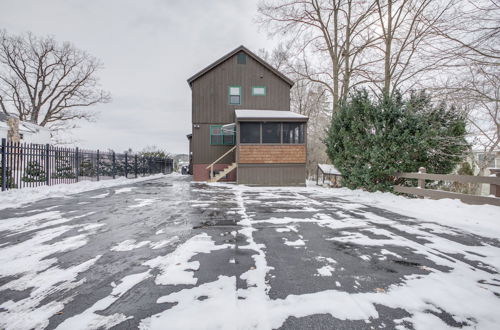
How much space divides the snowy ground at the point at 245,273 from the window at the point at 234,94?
1254 cm

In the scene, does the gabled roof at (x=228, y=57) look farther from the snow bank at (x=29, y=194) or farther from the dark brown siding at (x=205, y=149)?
the snow bank at (x=29, y=194)

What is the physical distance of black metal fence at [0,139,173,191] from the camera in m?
8.05

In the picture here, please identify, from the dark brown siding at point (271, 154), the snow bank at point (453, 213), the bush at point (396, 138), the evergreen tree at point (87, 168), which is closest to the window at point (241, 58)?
the dark brown siding at point (271, 154)

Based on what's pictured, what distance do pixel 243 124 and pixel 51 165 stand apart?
31.2 feet

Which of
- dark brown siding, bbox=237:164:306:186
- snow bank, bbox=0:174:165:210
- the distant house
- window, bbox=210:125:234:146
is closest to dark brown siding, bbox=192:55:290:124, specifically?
window, bbox=210:125:234:146

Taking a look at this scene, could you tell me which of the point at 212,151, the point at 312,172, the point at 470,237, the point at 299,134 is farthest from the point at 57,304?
the point at 312,172

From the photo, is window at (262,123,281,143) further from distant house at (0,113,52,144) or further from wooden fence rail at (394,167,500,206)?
distant house at (0,113,52,144)

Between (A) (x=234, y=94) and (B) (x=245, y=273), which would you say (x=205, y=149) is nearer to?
(A) (x=234, y=94)

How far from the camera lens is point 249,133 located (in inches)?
518

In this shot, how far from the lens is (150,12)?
856 inches

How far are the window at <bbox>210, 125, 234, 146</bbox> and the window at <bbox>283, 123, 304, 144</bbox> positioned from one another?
413 centimetres

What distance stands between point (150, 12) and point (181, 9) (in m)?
3.19

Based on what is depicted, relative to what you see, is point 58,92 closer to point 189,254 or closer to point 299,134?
point 299,134

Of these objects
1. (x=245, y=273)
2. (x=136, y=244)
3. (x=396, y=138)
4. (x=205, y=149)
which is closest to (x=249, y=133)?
(x=205, y=149)
